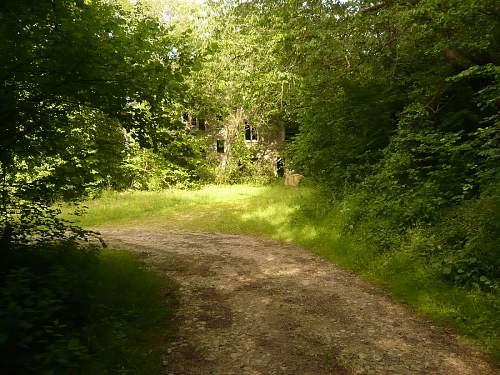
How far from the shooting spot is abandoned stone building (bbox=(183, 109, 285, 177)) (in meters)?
34.0

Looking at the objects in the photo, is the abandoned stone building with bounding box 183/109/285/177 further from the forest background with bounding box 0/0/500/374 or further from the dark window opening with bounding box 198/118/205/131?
the forest background with bounding box 0/0/500/374

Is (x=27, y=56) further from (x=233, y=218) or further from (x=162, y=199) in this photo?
(x=162, y=199)

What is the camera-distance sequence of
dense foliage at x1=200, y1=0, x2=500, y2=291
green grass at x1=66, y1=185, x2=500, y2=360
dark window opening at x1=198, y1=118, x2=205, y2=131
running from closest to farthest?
green grass at x1=66, y1=185, x2=500, y2=360, dense foliage at x1=200, y1=0, x2=500, y2=291, dark window opening at x1=198, y1=118, x2=205, y2=131

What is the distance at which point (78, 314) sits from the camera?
6195mm

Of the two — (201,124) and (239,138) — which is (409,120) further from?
(201,124)

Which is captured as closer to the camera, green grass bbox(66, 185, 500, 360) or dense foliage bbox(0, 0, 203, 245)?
dense foliage bbox(0, 0, 203, 245)

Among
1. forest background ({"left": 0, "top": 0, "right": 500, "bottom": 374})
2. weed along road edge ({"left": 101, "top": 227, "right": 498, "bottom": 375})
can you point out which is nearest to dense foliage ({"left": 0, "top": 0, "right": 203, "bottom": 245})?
forest background ({"left": 0, "top": 0, "right": 500, "bottom": 374})

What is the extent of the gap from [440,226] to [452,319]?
9.72ft

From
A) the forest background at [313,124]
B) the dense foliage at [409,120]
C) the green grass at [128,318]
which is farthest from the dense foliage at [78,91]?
the dense foliage at [409,120]

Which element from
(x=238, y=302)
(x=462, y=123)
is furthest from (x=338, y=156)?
(x=238, y=302)

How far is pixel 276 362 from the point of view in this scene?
579 cm

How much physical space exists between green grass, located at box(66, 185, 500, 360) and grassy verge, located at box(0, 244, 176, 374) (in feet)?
16.6

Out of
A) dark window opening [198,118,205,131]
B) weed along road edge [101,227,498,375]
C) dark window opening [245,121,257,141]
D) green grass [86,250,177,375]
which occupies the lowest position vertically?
weed along road edge [101,227,498,375]

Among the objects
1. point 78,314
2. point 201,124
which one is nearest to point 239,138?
point 201,124
